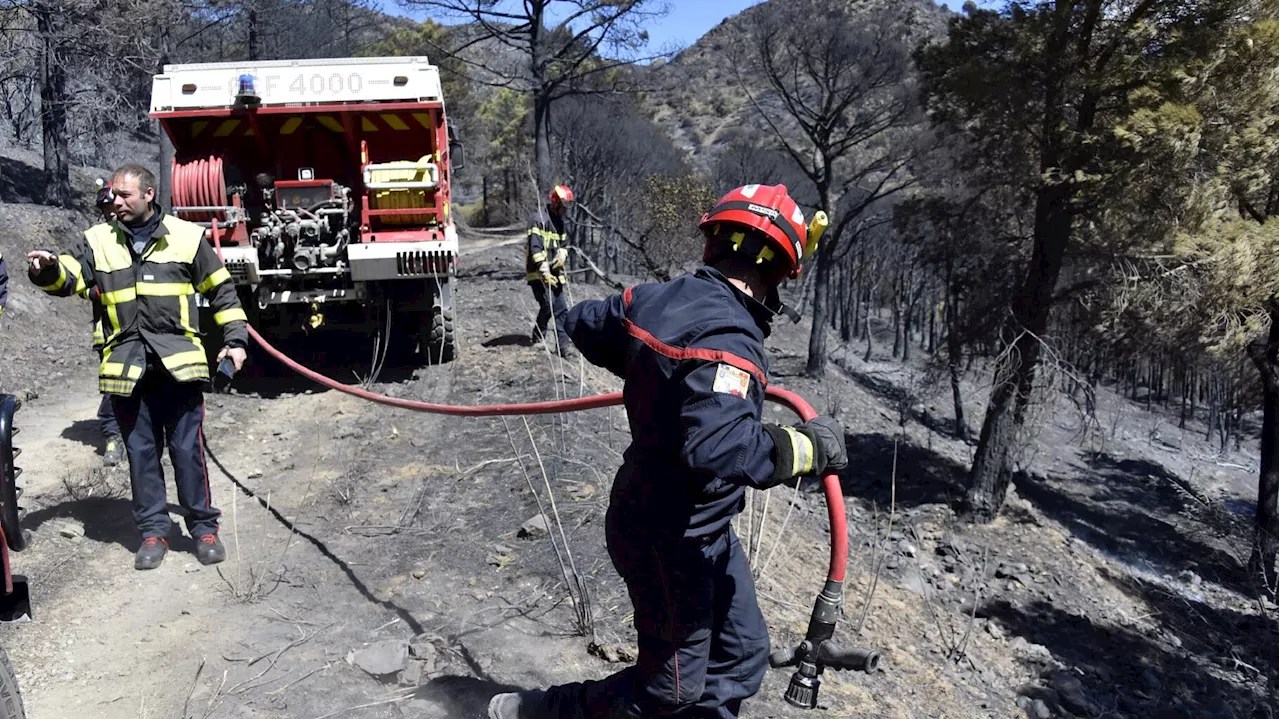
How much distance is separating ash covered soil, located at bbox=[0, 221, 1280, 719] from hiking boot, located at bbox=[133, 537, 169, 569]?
60mm

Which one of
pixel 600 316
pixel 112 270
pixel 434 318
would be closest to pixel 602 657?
pixel 600 316

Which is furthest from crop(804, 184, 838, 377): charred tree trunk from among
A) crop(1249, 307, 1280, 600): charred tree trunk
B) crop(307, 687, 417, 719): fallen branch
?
crop(307, 687, 417, 719): fallen branch

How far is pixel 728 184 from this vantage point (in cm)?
2947

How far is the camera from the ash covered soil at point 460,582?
3604 mm

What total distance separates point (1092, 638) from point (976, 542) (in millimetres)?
2799

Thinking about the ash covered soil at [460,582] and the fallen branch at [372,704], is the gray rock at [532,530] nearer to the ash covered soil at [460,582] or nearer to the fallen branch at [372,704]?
the ash covered soil at [460,582]

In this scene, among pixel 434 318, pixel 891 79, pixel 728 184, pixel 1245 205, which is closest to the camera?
pixel 434 318

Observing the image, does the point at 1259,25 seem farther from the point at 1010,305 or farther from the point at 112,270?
the point at 112,270

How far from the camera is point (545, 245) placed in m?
8.67

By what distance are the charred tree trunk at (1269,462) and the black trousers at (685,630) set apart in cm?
1156

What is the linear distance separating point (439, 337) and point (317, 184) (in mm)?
1748

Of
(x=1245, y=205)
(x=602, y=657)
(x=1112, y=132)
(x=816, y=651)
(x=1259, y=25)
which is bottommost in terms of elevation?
(x=602, y=657)

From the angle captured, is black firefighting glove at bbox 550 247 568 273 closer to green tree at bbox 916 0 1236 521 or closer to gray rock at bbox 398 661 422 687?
gray rock at bbox 398 661 422 687

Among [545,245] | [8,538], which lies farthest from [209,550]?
[545,245]
